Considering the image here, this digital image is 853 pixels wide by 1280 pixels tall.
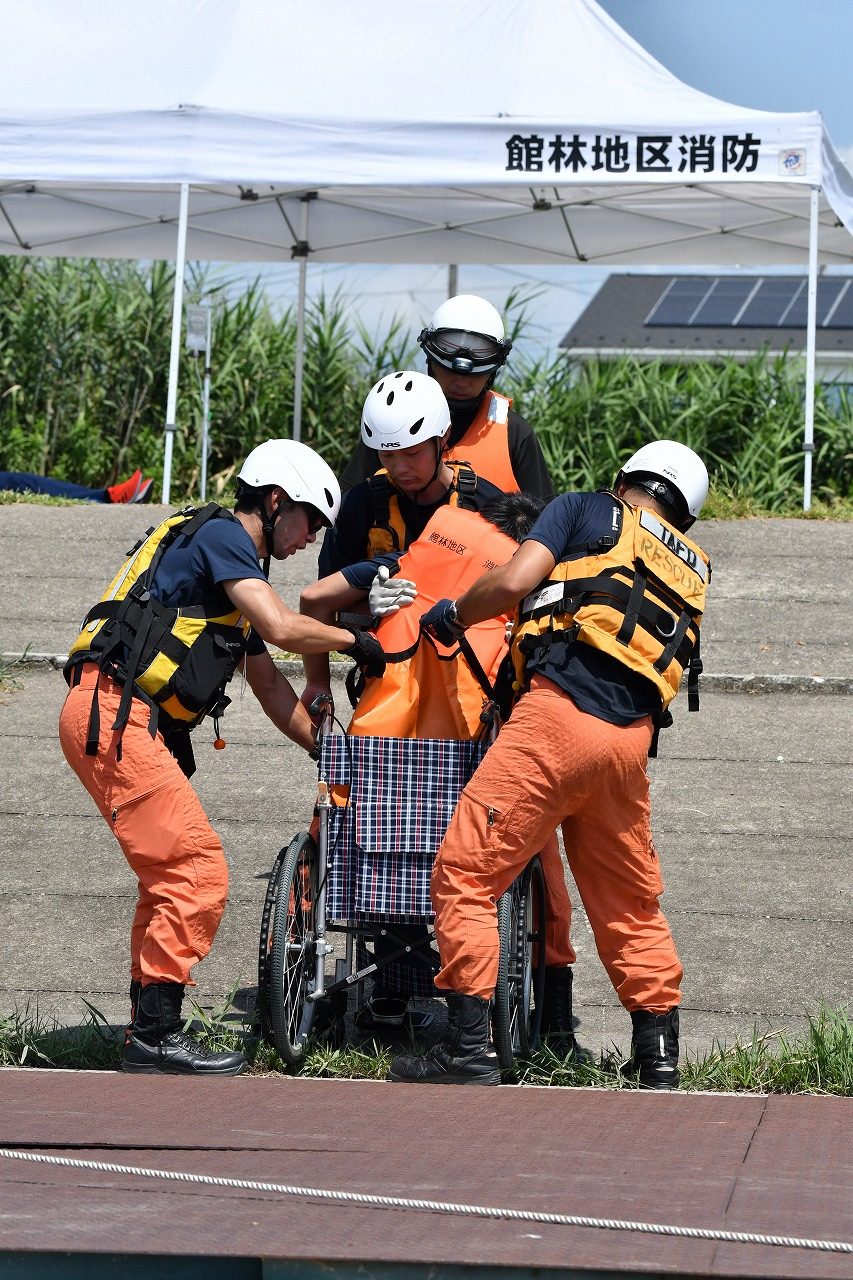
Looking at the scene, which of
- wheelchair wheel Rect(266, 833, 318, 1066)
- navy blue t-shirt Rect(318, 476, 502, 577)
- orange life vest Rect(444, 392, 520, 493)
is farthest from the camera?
orange life vest Rect(444, 392, 520, 493)

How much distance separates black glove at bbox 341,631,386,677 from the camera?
14.1ft

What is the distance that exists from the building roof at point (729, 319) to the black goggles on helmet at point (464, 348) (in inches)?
840

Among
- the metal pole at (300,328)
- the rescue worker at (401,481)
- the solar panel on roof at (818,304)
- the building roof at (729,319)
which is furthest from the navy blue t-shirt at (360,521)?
the solar panel on roof at (818,304)

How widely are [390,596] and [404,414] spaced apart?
1.76 feet

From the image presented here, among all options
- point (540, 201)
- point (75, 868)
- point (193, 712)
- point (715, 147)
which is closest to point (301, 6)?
point (540, 201)

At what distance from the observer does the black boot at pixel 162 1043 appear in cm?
417

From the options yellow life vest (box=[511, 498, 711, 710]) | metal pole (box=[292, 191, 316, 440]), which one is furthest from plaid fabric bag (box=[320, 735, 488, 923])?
metal pole (box=[292, 191, 316, 440])

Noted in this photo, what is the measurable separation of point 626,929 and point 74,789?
3.40 metres

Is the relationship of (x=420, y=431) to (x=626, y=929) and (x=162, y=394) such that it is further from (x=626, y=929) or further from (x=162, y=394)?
(x=162, y=394)

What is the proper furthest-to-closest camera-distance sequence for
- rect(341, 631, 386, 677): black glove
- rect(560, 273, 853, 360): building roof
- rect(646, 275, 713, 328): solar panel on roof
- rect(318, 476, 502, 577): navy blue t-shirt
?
rect(646, 275, 713, 328): solar panel on roof < rect(560, 273, 853, 360): building roof < rect(318, 476, 502, 577): navy blue t-shirt < rect(341, 631, 386, 677): black glove

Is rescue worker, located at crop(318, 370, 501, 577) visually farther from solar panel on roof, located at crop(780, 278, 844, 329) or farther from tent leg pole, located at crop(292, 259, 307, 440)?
solar panel on roof, located at crop(780, 278, 844, 329)

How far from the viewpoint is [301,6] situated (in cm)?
1241

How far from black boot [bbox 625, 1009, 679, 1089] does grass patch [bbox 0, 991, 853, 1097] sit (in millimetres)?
67

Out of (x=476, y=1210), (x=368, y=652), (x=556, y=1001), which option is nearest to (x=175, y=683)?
(x=368, y=652)
